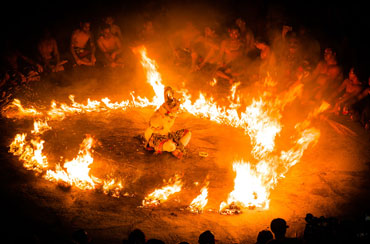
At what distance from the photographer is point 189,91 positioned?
1059 cm

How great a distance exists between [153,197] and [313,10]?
413 inches

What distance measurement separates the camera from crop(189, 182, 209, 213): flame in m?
5.13

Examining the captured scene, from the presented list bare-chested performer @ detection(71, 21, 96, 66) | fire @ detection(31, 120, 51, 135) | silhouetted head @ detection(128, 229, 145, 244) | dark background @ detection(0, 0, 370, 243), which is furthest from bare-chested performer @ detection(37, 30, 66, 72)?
silhouetted head @ detection(128, 229, 145, 244)

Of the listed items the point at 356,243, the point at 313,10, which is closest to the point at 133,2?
the point at 313,10

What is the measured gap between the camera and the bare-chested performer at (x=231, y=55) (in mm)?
11000

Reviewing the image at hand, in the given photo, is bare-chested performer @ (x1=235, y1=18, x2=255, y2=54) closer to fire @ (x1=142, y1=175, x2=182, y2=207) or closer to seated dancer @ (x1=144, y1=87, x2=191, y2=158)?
seated dancer @ (x1=144, y1=87, x2=191, y2=158)

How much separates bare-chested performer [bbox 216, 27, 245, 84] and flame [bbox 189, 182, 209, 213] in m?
6.29

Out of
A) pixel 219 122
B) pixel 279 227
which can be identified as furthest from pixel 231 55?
pixel 279 227

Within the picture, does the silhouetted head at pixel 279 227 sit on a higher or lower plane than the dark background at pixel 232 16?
lower

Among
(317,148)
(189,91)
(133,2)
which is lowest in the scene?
(317,148)

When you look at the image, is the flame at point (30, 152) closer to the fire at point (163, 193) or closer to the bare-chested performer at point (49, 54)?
the fire at point (163, 193)

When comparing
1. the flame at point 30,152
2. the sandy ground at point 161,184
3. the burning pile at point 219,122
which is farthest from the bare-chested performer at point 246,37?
the flame at point 30,152

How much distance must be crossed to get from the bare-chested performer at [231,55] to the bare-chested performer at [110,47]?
4.25m

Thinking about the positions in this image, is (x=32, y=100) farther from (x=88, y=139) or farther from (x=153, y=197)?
(x=153, y=197)
